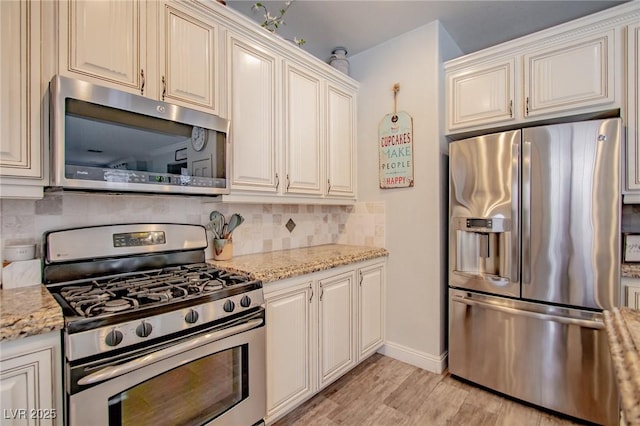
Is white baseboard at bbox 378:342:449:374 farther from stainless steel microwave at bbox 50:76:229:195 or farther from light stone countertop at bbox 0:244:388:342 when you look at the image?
stainless steel microwave at bbox 50:76:229:195

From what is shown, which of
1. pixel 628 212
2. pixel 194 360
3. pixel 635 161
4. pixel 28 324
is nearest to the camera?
pixel 28 324

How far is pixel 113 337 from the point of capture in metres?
Result: 1.03

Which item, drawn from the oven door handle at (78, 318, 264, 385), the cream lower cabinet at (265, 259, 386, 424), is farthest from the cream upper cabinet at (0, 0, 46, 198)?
the cream lower cabinet at (265, 259, 386, 424)

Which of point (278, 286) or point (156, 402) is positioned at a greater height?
point (278, 286)

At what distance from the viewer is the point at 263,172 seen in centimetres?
195

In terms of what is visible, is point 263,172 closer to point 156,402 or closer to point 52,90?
point 52,90

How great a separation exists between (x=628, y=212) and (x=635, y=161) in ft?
1.75

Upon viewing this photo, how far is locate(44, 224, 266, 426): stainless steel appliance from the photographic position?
1.01 metres

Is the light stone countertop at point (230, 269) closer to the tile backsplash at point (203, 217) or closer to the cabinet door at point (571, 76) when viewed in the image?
the tile backsplash at point (203, 217)

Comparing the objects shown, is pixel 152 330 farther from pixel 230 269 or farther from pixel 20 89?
pixel 20 89

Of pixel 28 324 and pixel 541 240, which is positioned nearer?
pixel 28 324

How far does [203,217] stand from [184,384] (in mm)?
991

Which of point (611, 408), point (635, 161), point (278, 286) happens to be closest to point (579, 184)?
point (635, 161)

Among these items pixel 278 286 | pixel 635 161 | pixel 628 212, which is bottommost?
pixel 278 286
